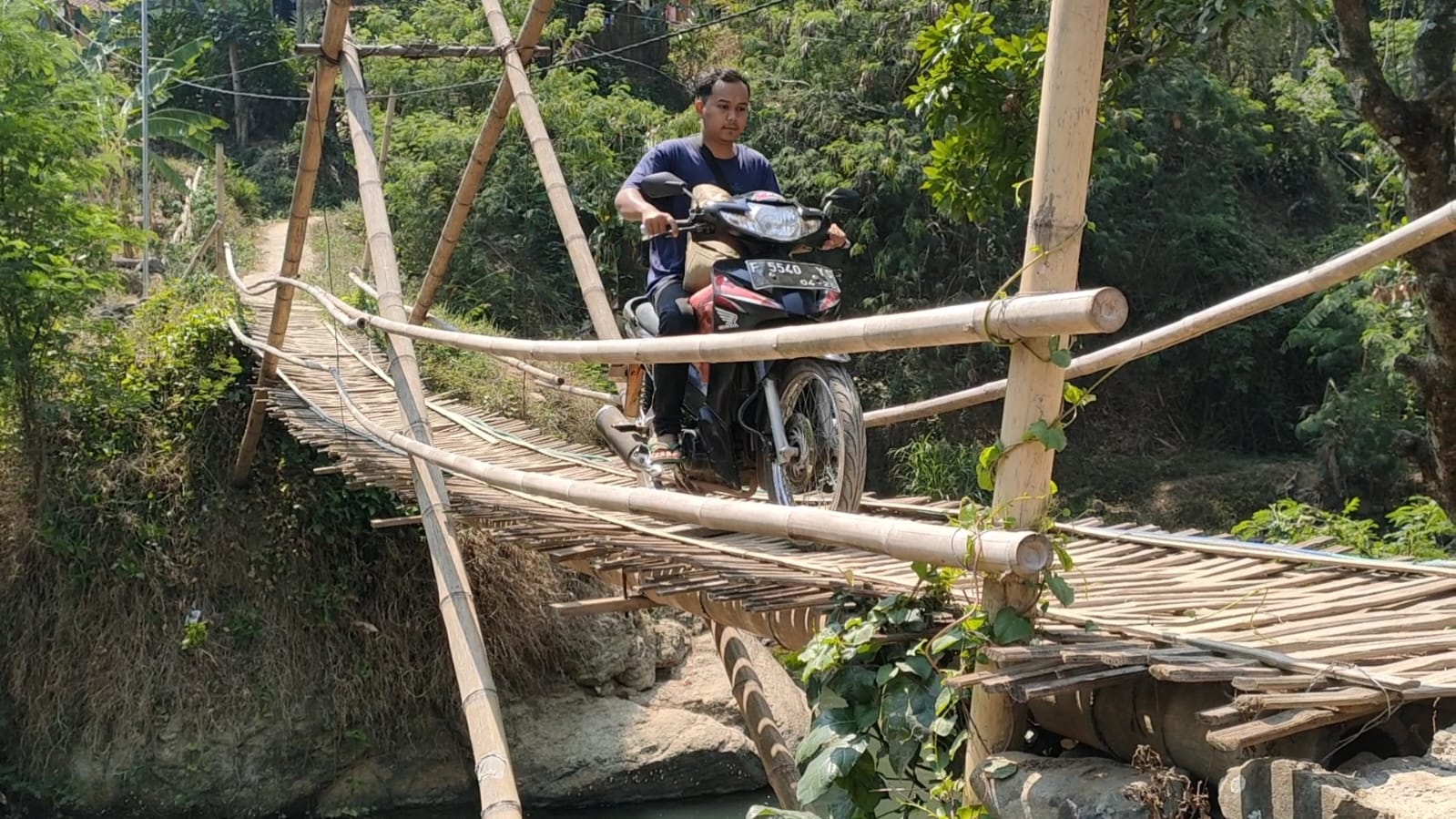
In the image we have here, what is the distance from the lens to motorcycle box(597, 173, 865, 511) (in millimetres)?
2953

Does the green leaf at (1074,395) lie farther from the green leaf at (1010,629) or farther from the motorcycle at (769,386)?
the motorcycle at (769,386)

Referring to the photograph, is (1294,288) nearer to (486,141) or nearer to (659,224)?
(659,224)

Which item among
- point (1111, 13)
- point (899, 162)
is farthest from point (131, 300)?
point (1111, 13)

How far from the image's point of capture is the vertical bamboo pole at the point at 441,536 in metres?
2.84

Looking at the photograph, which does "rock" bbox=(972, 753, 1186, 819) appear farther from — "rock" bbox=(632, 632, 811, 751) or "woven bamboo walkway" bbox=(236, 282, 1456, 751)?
"rock" bbox=(632, 632, 811, 751)

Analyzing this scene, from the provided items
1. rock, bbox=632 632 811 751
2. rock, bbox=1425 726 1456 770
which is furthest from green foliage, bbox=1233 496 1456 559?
rock, bbox=1425 726 1456 770

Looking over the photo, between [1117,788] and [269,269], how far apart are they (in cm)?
1098

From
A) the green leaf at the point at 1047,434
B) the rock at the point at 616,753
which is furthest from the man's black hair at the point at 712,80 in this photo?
the rock at the point at 616,753

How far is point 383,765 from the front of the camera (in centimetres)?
666

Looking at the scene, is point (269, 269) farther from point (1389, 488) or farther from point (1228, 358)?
point (1389, 488)

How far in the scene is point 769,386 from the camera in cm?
311

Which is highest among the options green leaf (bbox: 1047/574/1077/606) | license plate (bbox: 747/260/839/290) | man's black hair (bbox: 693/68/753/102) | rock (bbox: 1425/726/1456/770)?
man's black hair (bbox: 693/68/753/102)

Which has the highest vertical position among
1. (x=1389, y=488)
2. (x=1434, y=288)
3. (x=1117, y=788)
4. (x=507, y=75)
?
(x=507, y=75)

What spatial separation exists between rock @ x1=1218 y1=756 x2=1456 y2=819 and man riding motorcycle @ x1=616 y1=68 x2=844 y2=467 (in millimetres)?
1947
